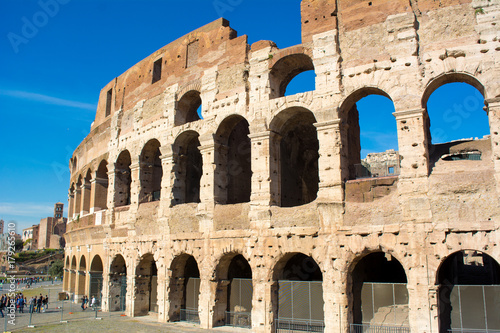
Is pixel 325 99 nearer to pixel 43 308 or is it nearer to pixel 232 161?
pixel 232 161

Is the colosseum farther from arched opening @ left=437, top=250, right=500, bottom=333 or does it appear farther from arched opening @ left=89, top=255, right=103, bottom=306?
arched opening @ left=89, top=255, right=103, bottom=306

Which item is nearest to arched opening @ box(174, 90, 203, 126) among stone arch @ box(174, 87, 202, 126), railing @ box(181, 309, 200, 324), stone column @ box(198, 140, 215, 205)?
stone arch @ box(174, 87, 202, 126)

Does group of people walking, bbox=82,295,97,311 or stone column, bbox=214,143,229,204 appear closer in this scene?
stone column, bbox=214,143,229,204

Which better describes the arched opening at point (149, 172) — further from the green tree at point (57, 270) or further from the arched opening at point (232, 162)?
the green tree at point (57, 270)

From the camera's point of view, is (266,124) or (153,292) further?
(153,292)

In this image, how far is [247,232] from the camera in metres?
12.7

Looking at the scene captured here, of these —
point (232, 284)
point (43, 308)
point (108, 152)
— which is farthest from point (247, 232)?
point (43, 308)

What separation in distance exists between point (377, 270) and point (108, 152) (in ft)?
42.7

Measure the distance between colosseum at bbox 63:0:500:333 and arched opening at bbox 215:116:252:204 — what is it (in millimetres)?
72

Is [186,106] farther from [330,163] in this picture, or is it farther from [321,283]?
[321,283]

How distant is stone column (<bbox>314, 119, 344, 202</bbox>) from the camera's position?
37.3ft

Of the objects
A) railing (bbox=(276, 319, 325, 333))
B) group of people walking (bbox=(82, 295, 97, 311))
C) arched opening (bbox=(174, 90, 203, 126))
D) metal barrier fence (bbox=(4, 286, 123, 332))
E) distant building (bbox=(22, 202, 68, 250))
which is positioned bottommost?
metal barrier fence (bbox=(4, 286, 123, 332))

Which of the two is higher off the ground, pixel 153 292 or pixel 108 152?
pixel 108 152

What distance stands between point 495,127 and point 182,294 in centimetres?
1127
